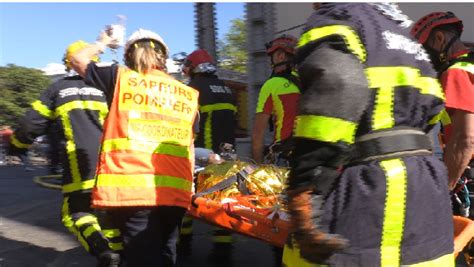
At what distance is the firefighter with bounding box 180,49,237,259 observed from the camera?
5.66 meters

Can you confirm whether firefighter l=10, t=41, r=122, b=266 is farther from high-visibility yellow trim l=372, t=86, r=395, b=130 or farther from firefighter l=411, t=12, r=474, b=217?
high-visibility yellow trim l=372, t=86, r=395, b=130

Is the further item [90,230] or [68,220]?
[68,220]

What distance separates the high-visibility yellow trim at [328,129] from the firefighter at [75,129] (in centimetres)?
293

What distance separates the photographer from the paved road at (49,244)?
A: 5457mm

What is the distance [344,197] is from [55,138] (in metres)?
3.41

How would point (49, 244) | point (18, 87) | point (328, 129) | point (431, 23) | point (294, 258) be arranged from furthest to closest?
point (18, 87) < point (49, 244) < point (431, 23) < point (294, 258) < point (328, 129)

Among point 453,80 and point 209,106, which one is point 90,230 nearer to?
point 209,106

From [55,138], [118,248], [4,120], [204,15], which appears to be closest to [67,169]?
[55,138]

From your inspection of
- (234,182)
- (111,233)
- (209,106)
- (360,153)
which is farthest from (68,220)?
(360,153)

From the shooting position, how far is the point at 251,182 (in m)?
4.77

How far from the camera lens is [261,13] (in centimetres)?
954

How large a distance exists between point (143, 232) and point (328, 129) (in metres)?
1.84

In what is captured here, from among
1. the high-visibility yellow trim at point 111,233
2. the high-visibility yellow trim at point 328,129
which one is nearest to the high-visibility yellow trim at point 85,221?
the high-visibility yellow trim at point 111,233

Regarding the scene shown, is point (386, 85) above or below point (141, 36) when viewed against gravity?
below
